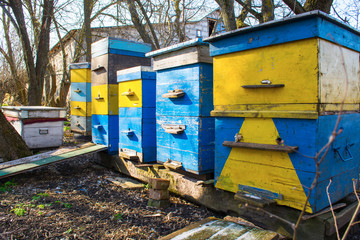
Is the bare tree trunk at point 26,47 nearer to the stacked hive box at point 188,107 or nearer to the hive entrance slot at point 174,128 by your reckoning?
the stacked hive box at point 188,107

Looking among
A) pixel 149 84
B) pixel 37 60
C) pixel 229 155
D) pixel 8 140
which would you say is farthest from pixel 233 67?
pixel 37 60

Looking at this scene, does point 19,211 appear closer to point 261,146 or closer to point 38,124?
point 261,146

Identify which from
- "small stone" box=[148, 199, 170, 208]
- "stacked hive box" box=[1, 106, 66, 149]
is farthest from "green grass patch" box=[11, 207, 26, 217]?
"stacked hive box" box=[1, 106, 66, 149]

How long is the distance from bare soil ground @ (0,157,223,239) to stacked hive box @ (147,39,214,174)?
1.98ft

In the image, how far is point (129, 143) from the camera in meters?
4.35

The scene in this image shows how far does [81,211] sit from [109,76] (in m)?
2.44

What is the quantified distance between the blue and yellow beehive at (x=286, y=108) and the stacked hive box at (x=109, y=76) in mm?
2502

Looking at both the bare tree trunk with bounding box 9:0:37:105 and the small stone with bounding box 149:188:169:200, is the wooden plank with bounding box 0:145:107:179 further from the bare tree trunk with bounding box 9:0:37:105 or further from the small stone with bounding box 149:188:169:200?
the bare tree trunk with bounding box 9:0:37:105

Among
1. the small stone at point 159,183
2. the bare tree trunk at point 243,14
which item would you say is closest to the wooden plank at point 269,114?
the small stone at point 159,183

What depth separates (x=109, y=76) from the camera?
4805mm

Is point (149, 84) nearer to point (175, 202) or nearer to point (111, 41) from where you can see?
point (111, 41)

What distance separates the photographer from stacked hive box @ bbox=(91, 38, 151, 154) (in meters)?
4.80

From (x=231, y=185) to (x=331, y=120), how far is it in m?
1.03

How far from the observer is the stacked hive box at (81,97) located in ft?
20.9
